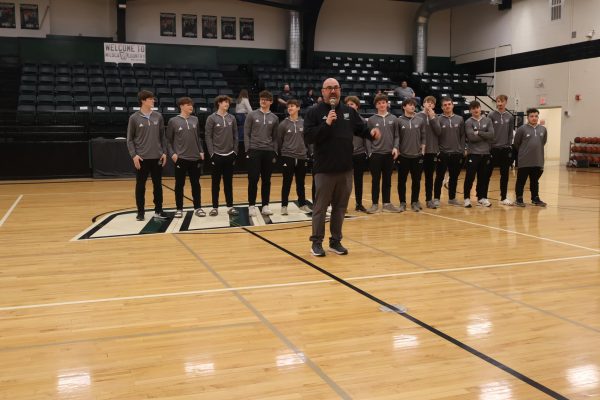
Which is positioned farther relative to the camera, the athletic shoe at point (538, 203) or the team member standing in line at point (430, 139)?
the athletic shoe at point (538, 203)

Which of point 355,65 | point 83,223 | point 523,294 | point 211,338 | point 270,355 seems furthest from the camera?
point 355,65

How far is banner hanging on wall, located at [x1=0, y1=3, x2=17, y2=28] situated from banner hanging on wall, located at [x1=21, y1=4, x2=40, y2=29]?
0.25m

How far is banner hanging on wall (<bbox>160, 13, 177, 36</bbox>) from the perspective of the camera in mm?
19531

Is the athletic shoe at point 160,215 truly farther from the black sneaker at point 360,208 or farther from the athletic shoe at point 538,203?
the athletic shoe at point 538,203

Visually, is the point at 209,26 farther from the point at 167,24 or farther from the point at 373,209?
the point at 373,209

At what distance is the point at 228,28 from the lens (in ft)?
66.7

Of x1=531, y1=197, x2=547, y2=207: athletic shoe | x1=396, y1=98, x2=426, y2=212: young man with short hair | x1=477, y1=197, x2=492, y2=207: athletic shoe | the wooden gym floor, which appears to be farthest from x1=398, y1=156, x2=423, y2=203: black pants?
x1=531, y1=197, x2=547, y2=207: athletic shoe

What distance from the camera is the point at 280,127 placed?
25.0ft

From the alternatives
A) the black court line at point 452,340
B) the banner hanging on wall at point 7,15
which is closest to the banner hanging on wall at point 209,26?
Answer: the banner hanging on wall at point 7,15

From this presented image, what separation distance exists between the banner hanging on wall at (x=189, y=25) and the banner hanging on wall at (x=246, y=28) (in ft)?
5.46

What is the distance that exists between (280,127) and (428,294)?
4054mm

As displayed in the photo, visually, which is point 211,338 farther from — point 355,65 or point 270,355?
point 355,65

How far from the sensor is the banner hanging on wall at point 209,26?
1998 cm

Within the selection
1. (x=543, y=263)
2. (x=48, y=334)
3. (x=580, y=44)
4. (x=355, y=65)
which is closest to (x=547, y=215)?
(x=543, y=263)
